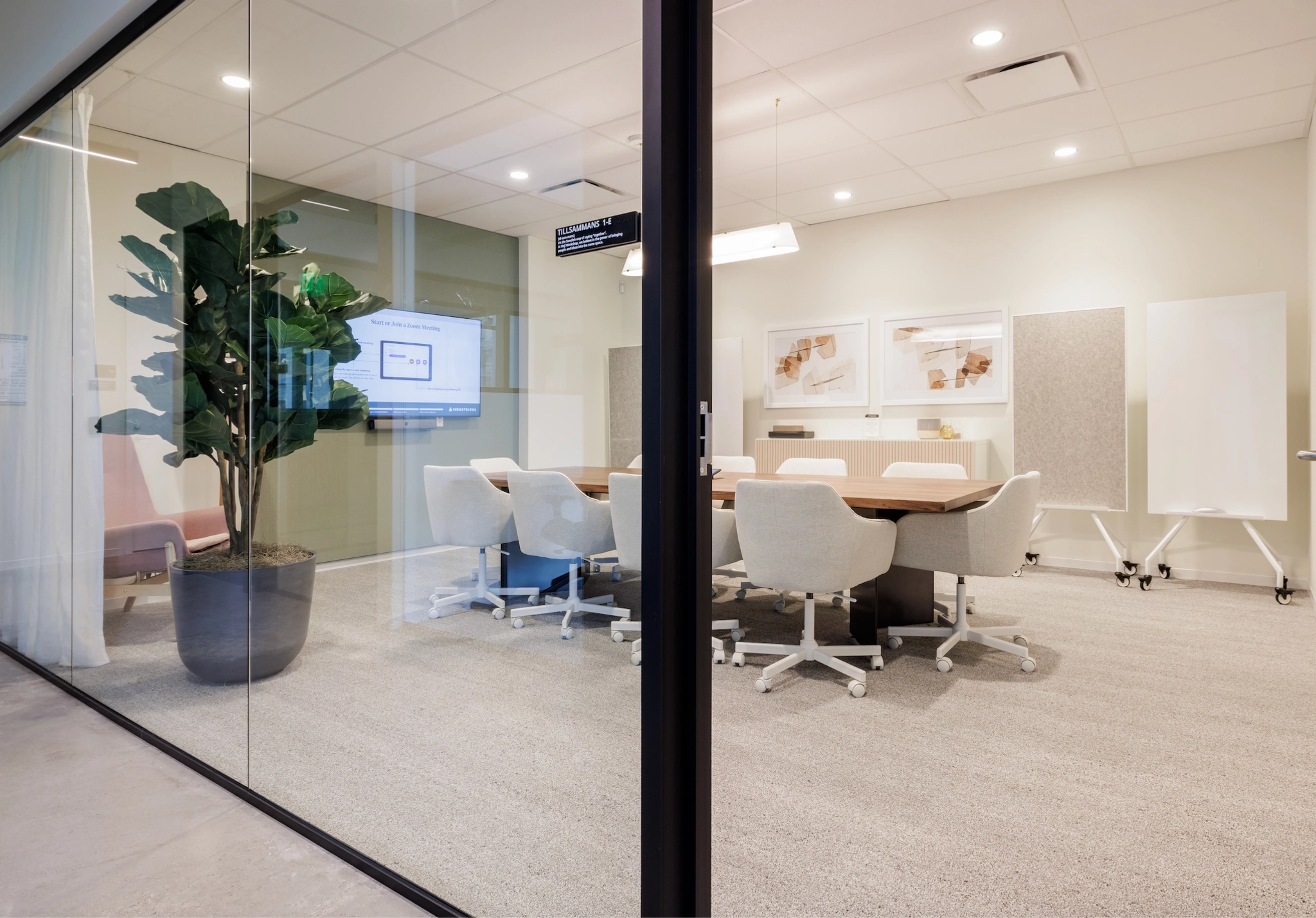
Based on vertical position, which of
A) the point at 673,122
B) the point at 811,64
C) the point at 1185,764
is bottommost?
the point at 1185,764

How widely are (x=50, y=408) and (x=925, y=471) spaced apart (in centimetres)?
430

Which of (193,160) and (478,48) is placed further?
(193,160)

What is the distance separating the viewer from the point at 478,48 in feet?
4.99

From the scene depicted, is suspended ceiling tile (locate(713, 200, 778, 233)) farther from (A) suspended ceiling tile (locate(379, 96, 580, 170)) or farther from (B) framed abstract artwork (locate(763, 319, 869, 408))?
(A) suspended ceiling tile (locate(379, 96, 580, 170))

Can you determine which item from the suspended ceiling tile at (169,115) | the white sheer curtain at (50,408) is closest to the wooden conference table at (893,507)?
the suspended ceiling tile at (169,115)

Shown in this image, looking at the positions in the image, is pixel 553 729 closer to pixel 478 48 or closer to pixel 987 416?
pixel 478 48

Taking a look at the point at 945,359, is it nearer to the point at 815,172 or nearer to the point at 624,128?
the point at 815,172

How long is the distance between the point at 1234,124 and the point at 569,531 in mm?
5132

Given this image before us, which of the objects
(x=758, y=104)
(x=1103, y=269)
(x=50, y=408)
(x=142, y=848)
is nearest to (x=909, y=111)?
(x=758, y=104)

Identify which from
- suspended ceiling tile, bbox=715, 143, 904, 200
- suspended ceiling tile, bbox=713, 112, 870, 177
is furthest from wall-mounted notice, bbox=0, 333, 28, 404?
suspended ceiling tile, bbox=715, 143, 904, 200

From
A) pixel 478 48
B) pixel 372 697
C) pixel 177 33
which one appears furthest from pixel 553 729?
pixel 177 33

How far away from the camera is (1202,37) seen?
3471mm

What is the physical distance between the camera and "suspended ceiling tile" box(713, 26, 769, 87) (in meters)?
3.42

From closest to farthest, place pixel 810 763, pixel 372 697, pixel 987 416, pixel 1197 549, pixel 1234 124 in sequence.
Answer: pixel 372 697 < pixel 810 763 < pixel 1234 124 < pixel 1197 549 < pixel 987 416
